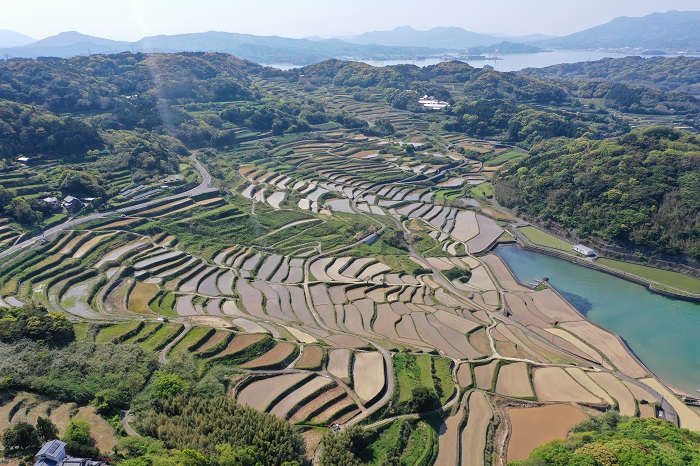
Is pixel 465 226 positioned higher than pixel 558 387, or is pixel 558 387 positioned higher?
pixel 558 387

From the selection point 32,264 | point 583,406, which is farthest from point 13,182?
point 583,406

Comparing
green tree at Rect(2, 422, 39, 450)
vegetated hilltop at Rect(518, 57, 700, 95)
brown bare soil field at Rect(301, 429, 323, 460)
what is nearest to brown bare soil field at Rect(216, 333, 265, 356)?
brown bare soil field at Rect(301, 429, 323, 460)

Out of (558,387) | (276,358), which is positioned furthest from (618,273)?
(276,358)

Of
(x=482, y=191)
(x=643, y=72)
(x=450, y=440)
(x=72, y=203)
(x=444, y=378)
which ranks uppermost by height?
(x=72, y=203)

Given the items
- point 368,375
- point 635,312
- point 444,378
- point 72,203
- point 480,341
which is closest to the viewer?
point 368,375

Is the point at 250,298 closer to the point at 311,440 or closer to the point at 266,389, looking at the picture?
the point at 266,389

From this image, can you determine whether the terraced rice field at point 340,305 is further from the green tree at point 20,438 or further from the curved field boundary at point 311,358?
the green tree at point 20,438

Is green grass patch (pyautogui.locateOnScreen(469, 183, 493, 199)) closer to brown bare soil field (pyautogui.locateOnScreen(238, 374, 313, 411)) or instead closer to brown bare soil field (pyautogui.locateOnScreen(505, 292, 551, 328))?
brown bare soil field (pyautogui.locateOnScreen(505, 292, 551, 328))

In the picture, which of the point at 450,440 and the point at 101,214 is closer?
the point at 450,440
